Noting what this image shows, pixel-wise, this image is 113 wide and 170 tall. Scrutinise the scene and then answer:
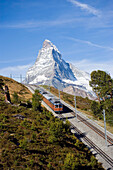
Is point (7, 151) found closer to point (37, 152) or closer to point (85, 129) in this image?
point (37, 152)

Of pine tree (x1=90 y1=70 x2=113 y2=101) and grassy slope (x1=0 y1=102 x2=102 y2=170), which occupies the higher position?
pine tree (x1=90 y1=70 x2=113 y2=101)

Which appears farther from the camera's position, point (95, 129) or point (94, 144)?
point (95, 129)

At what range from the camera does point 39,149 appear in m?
23.2

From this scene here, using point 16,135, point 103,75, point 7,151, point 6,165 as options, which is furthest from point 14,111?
point 103,75

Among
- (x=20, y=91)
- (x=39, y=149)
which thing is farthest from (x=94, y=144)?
(x=20, y=91)

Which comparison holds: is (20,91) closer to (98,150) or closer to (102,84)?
(102,84)

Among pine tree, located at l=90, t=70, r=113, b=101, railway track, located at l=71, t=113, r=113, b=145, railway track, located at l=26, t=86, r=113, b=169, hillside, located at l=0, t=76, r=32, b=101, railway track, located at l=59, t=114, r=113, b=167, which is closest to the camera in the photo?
railway track, located at l=59, t=114, r=113, b=167

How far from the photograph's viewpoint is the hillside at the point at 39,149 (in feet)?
63.0

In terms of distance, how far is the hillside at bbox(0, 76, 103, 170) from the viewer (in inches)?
756

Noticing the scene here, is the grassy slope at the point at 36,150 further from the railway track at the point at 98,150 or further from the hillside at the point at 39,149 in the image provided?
the railway track at the point at 98,150

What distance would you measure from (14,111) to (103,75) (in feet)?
98.8

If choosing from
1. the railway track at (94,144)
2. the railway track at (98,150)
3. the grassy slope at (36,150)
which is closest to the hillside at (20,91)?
the railway track at (94,144)

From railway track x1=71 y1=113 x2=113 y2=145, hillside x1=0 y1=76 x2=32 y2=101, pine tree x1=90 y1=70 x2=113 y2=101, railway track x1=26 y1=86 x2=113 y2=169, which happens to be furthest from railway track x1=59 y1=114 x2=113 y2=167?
hillside x1=0 y1=76 x2=32 y2=101

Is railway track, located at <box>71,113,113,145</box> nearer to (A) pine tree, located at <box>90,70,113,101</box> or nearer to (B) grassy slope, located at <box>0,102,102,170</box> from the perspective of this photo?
(B) grassy slope, located at <box>0,102,102,170</box>
